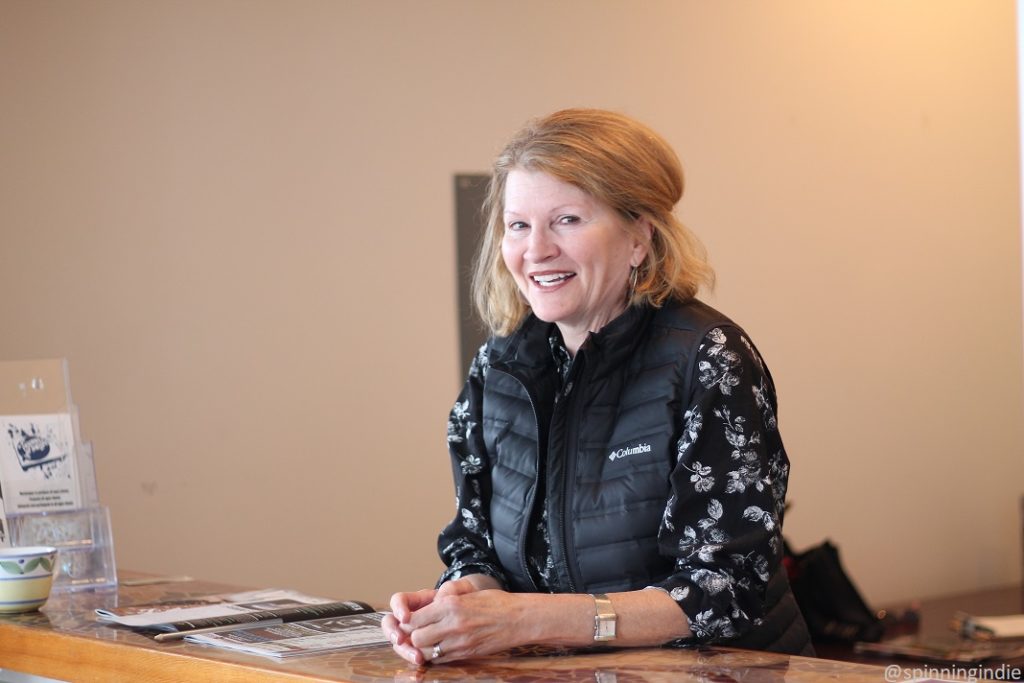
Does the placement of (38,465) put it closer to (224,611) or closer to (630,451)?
(224,611)

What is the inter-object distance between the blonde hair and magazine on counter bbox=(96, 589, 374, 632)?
730 millimetres

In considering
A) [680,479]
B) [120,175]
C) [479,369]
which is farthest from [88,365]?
[680,479]

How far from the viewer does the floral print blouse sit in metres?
1.83

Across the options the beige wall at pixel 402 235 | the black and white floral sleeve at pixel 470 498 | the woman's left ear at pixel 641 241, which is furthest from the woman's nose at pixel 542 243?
the beige wall at pixel 402 235

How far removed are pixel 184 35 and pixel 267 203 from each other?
520 mm

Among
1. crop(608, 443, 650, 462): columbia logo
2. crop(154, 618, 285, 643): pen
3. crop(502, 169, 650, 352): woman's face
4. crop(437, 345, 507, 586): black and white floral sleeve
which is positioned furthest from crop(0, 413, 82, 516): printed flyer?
crop(608, 443, 650, 462): columbia logo

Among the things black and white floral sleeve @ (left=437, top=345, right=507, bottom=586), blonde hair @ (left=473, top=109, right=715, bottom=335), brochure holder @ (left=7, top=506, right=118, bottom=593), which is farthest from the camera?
brochure holder @ (left=7, top=506, right=118, bottom=593)

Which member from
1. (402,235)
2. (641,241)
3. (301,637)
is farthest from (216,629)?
(402,235)

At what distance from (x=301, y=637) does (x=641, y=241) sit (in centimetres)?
83

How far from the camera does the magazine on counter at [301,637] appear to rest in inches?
70.6

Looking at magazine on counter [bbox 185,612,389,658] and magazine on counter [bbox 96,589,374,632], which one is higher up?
magazine on counter [bbox 96,589,374,632]

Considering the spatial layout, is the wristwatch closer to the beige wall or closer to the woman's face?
the woman's face

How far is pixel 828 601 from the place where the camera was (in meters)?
4.24

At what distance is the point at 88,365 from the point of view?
137 inches
